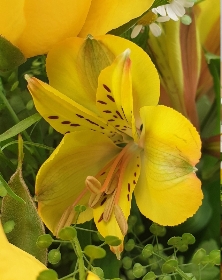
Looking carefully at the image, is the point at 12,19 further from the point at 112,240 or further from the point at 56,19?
the point at 112,240

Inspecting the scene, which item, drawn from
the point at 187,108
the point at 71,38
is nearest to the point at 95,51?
the point at 71,38

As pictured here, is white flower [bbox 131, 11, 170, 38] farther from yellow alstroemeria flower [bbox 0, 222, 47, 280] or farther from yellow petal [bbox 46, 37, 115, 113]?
yellow alstroemeria flower [bbox 0, 222, 47, 280]

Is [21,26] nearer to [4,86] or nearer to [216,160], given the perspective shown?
[4,86]

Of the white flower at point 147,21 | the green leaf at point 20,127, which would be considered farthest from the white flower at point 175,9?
the green leaf at point 20,127

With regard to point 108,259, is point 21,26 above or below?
above

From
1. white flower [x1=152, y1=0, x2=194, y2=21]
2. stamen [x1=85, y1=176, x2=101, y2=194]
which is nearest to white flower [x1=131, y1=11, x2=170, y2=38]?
white flower [x1=152, y1=0, x2=194, y2=21]
